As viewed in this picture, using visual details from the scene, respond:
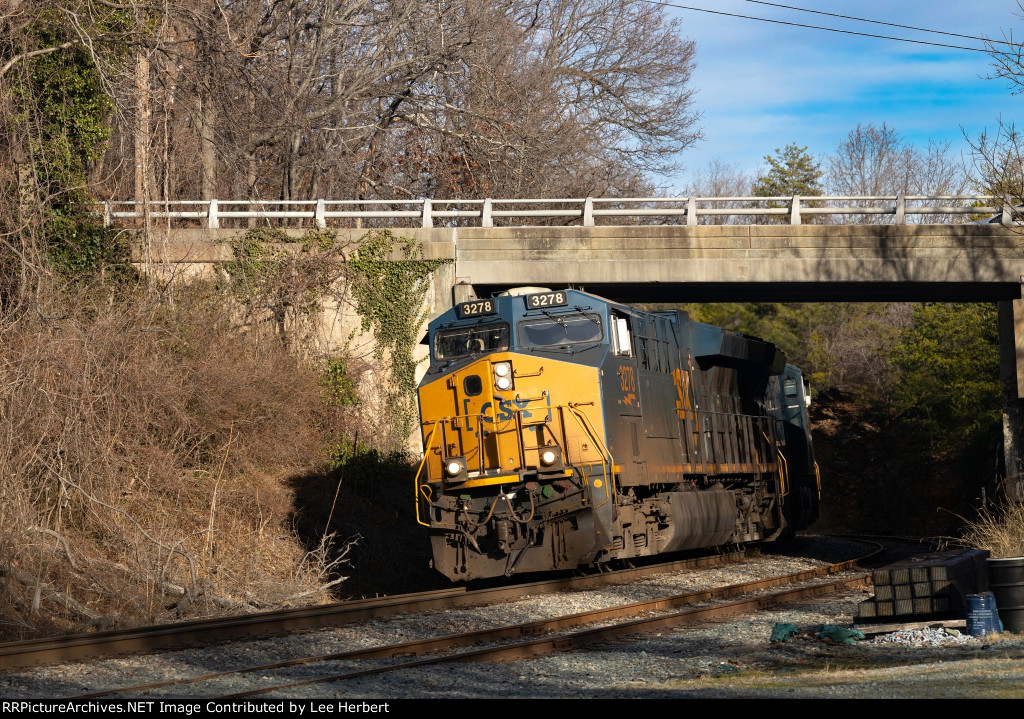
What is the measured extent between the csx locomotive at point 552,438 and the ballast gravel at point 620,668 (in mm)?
1755

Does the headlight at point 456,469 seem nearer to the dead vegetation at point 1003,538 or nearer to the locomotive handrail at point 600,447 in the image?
the locomotive handrail at point 600,447

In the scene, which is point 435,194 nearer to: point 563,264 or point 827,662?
point 563,264

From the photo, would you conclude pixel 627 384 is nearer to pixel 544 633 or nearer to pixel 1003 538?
pixel 544 633

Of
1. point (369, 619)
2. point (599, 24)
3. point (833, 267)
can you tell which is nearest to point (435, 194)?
point (599, 24)

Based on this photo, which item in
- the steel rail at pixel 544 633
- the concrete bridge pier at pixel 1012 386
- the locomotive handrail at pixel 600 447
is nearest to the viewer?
the steel rail at pixel 544 633

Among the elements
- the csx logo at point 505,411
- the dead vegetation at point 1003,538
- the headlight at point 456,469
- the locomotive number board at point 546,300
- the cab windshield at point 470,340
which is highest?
the locomotive number board at point 546,300

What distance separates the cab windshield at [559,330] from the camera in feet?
47.5

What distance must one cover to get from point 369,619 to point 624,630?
9.49 feet

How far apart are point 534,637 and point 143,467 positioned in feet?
25.0

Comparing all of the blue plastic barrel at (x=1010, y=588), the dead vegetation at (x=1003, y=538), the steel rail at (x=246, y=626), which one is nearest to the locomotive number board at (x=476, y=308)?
the steel rail at (x=246, y=626)

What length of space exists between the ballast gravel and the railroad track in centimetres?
8

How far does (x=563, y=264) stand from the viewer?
22828mm

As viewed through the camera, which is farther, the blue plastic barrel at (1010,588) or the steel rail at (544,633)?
the blue plastic barrel at (1010,588)

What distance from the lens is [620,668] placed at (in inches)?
362
